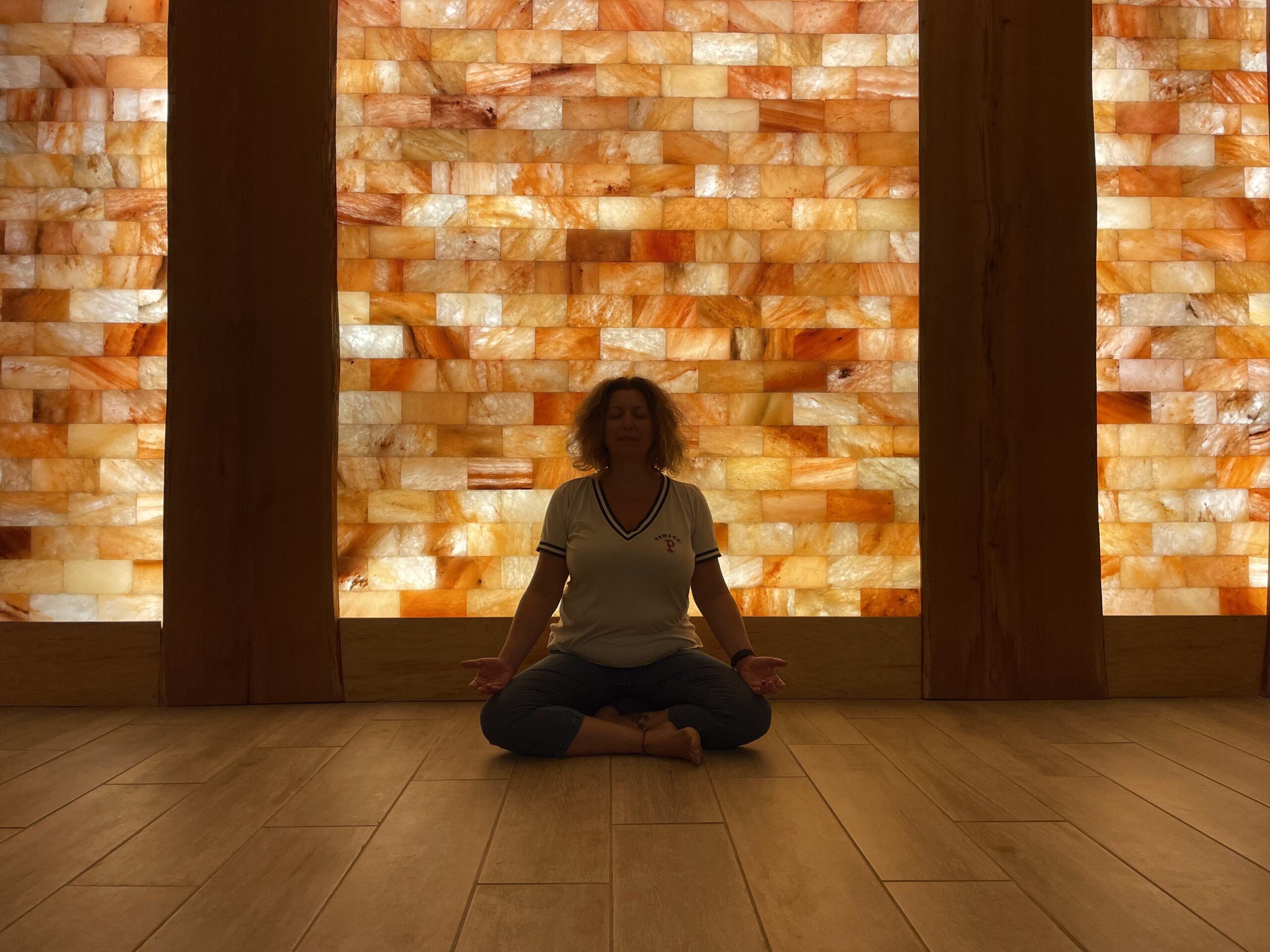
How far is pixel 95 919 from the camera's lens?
145cm

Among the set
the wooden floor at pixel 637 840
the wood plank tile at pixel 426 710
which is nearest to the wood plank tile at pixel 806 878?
the wooden floor at pixel 637 840

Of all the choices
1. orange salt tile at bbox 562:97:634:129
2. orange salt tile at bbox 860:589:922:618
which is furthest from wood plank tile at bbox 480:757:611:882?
orange salt tile at bbox 562:97:634:129

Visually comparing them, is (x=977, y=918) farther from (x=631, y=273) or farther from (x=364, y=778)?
(x=631, y=273)

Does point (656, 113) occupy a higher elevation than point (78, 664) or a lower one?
higher

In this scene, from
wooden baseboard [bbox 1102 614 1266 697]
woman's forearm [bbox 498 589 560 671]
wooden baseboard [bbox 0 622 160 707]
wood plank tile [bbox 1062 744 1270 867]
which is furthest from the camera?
wooden baseboard [bbox 1102 614 1266 697]

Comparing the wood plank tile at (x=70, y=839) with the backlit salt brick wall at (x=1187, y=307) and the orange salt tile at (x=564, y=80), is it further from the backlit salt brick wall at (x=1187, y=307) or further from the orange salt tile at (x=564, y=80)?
the backlit salt brick wall at (x=1187, y=307)

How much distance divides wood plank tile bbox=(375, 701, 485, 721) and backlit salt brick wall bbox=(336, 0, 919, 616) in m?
0.29

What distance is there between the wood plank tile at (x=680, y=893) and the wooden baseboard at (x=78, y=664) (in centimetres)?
195

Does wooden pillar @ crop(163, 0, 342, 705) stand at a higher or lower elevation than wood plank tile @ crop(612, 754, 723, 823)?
higher

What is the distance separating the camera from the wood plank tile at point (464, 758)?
2.26 meters

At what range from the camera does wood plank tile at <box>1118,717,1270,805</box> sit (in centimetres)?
218

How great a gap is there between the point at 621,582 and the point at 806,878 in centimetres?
108

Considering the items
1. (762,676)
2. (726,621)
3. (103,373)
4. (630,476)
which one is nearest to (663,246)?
(630,476)

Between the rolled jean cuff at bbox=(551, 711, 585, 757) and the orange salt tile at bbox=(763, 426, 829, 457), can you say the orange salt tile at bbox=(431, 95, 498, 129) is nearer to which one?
the orange salt tile at bbox=(763, 426, 829, 457)
